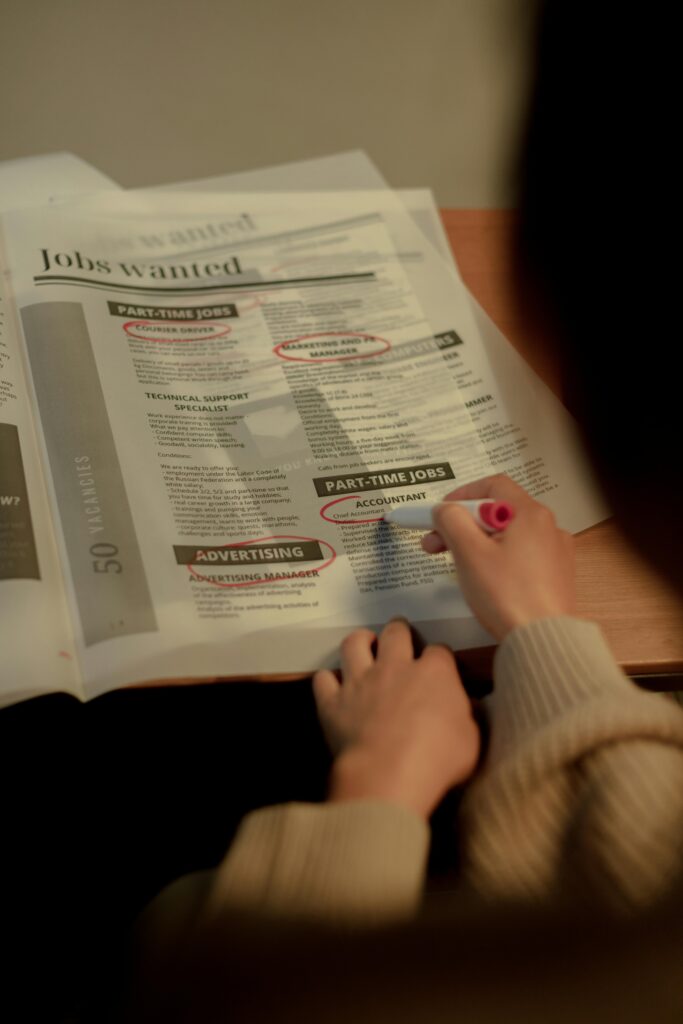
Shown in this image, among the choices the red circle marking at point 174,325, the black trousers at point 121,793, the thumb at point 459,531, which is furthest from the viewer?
the black trousers at point 121,793

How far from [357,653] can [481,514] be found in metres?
0.10

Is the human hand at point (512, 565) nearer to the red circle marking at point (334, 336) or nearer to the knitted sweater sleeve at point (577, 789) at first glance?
the knitted sweater sleeve at point (577, 789)

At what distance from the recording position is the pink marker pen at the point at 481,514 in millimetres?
413

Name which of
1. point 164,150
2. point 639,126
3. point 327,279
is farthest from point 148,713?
point 164,150

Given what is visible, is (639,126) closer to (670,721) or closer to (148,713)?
(670,721)

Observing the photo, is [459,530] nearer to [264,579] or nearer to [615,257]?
[264,579]

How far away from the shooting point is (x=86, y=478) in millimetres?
450

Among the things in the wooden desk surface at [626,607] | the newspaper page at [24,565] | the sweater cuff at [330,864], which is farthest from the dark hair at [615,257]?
the newspaper page at [24,565]

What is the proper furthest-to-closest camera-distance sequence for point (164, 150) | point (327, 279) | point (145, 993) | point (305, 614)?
point (164, 150) < point (327, 279) < point (305, 614) < point (145, 993)

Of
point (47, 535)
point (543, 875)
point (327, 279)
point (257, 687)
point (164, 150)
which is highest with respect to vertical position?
point (164, 150)

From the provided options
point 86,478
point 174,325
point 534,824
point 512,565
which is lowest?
point 534,824

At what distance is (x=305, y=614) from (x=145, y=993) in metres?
0.19

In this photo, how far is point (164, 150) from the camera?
3.10 feet

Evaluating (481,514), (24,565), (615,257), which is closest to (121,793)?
(24,565)
